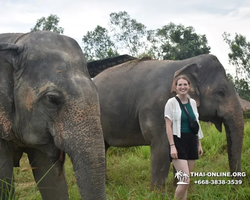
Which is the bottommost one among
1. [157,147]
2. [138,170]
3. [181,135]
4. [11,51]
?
[138,170]

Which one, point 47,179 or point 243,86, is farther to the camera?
point 243,86

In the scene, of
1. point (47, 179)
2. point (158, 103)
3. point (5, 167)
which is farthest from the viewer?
point (158, 103)

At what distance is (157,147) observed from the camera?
3.95m

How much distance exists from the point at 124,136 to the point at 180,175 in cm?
197

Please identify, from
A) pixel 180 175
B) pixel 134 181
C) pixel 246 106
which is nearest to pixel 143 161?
pixel 134 181

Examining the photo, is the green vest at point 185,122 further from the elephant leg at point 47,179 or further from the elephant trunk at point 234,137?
the elephant trunk at point 234,137

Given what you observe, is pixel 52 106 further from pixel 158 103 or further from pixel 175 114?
pixel 158 103

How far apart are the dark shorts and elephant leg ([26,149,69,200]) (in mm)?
888

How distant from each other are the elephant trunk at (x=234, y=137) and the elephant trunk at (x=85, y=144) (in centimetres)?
243

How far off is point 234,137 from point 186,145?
154 cm

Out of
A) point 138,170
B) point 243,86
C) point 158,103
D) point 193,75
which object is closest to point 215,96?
point 193,75

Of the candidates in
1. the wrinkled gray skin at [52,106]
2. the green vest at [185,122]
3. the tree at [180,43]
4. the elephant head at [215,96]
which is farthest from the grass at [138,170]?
the tree at [180,43]

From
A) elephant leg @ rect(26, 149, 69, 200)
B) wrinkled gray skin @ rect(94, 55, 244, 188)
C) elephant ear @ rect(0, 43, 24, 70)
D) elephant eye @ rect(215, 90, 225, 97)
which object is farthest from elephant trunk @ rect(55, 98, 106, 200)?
elephant eye @ rect(215, 90, 225, 97)

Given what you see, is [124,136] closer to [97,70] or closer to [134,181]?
[134,181]
